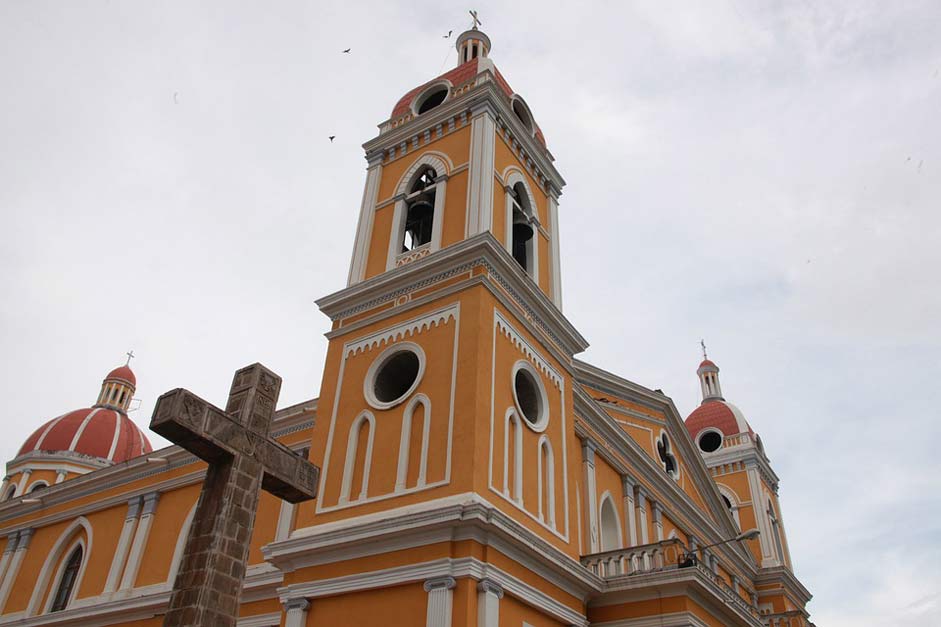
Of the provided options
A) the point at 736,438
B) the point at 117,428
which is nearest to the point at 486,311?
the point at 736,438

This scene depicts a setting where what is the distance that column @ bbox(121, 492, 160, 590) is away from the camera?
57.9 ft

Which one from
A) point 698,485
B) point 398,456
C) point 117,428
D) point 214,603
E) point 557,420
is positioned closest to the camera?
point 214,603

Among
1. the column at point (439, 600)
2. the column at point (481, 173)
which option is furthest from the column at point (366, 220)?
the column at point (439, 600)

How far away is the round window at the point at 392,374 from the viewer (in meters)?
13.2

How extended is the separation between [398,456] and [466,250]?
12.4 feet

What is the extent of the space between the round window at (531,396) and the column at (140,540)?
33.4 ft

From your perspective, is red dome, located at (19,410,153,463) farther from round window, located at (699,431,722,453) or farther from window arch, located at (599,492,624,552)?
round window, located at (699,431,722,453)

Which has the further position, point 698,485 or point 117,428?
point 117,428

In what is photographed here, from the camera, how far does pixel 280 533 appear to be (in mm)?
15312

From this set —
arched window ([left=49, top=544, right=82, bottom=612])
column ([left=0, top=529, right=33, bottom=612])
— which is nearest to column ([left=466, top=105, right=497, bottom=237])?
arched window ([left=49, top=544, right=82, bottom=612])

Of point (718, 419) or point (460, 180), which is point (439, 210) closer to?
point (460, 180)

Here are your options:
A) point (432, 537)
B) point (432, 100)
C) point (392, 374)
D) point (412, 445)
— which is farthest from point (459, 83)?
point (432, 537)

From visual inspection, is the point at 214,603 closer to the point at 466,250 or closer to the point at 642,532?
the point at 466,250

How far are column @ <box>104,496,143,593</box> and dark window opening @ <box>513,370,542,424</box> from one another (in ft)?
35.3
